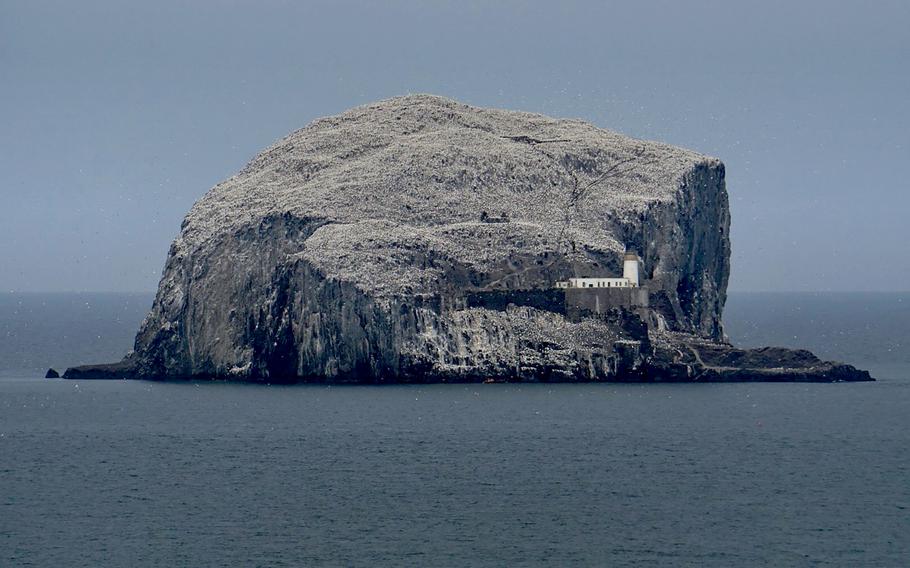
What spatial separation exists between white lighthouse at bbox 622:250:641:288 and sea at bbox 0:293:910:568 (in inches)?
447

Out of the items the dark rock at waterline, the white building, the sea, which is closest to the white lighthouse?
the white building

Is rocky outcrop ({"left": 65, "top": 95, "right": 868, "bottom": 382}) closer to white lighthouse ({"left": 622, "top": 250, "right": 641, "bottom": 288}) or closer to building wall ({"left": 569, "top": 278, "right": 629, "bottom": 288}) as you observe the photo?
white lighthouse ({"left": 622, "top": 250, "right": 641, "bottom": 288})

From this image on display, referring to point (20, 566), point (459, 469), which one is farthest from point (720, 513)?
point (20, 566)

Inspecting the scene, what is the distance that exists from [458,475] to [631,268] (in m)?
47.7

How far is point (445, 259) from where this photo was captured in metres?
136

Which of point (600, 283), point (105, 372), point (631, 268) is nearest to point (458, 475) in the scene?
point (600, 283)

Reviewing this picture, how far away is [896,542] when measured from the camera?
251 feet

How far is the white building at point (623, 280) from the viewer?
135 metres

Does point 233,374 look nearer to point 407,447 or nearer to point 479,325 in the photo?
point 479,325

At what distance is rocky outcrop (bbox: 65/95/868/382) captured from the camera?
130625 millimetres

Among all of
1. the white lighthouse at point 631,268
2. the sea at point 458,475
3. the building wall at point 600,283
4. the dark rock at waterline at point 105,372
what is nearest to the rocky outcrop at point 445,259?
the dark rock at waterline at point 105,372

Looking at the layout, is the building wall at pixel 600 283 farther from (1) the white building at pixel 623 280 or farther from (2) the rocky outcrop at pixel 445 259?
(2) the rocky outcrop at pixel 445 259

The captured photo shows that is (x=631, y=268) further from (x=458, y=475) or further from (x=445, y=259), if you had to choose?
(x=458, y=475)

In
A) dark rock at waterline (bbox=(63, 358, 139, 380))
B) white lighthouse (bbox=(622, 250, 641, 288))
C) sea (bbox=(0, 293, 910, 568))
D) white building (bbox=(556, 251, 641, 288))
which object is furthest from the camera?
dark rock at waterline (bbox=(63, 358, 139, 380))
